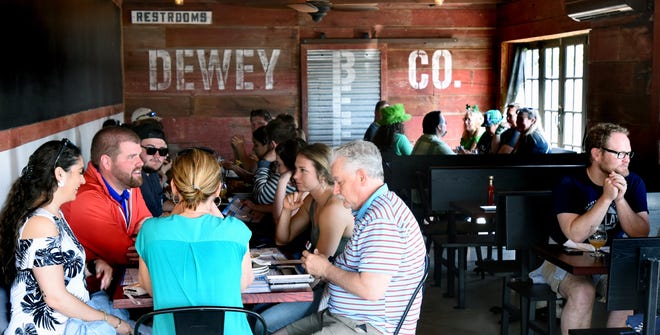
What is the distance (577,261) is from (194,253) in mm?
1996

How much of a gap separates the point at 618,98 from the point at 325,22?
4.60 meters

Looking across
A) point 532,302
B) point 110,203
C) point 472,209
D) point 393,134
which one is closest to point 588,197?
point 532,302

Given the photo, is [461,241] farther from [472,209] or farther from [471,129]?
[471,129]

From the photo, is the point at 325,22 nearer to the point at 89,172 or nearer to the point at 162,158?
the point at 162,158

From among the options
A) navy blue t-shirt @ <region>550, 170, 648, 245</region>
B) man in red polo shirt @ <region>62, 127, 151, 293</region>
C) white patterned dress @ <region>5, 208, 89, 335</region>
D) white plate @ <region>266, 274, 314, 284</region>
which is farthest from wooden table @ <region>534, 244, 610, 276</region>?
white patterned dress @ <region>5, 208, 89, 335</region>

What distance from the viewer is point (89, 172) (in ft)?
14.9

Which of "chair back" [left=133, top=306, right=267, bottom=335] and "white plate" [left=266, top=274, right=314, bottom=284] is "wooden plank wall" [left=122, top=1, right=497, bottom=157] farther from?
"chair back" [left=133, top=306, right=267, bottom=335]

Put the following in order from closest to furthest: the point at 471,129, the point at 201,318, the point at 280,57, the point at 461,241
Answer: the point at 201,318 < the point at 461,241 < the point at 471,129 < the point at 280,57

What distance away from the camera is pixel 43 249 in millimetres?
3383

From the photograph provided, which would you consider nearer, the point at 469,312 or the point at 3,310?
the point at 3,310

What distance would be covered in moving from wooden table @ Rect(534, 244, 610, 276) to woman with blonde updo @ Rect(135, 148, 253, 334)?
1.71 meters

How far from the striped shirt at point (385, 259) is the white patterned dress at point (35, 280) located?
3.55 feet

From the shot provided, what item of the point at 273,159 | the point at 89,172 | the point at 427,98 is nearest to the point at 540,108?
the point at 427,98

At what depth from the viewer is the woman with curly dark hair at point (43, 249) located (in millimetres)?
3387
